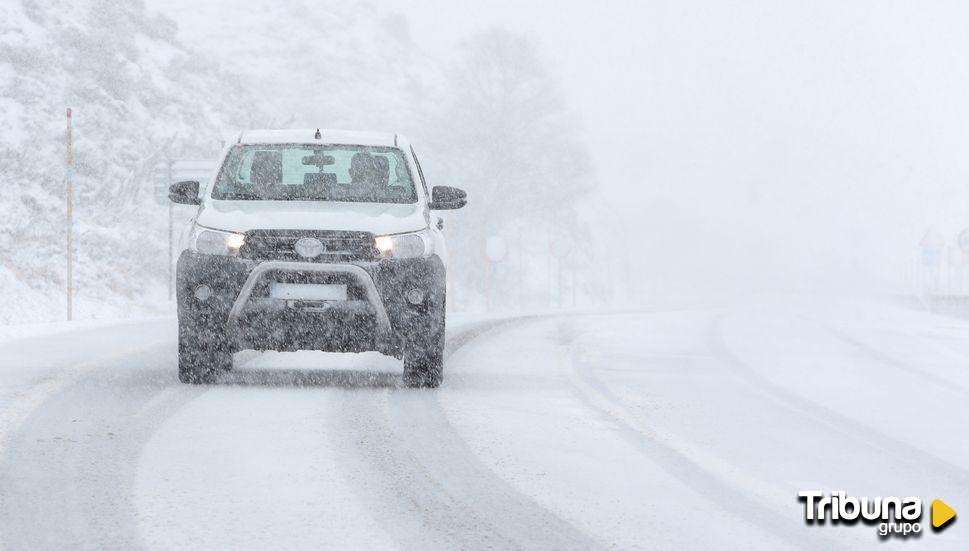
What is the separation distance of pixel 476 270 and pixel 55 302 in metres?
26.7

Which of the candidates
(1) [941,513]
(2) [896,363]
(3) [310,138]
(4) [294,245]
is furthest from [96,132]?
(1) [941,513]

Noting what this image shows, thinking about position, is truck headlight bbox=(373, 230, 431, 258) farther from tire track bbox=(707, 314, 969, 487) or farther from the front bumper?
tire track bbox=(707, 314, 969, 487)

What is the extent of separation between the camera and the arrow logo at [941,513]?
536cm

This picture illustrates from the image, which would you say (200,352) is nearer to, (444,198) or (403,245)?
(403,245)

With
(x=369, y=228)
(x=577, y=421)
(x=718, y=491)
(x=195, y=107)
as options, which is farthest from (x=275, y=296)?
(x=195, y=107)

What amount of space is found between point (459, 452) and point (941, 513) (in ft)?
7.79

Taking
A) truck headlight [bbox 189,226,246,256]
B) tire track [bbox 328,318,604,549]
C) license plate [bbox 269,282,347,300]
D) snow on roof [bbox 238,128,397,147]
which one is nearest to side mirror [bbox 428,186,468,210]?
snow on roof [bbox 238,128,397,147]

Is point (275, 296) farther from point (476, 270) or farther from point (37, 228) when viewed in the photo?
point (476, 270)

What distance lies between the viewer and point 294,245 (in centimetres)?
909

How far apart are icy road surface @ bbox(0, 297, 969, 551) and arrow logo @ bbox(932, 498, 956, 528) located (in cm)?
10

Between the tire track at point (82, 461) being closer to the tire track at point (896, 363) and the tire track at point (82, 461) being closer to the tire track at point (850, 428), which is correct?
the tire track at point (850, 428)

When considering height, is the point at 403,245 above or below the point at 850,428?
above

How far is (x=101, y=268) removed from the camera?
2984 cm

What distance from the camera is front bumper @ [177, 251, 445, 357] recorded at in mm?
8961
